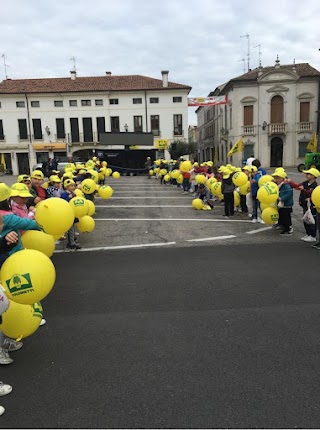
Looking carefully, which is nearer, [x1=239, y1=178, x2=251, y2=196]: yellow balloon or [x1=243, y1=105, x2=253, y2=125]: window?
[x1=239, y1=178, x2=251, y2=196]: yellow balloon

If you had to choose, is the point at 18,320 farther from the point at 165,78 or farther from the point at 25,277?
the point at 165,78

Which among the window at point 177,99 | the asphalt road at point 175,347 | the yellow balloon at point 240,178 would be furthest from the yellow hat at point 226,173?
the window at point 177,99

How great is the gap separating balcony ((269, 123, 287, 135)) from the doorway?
90cm

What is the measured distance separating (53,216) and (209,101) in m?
36.3

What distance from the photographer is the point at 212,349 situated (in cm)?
382

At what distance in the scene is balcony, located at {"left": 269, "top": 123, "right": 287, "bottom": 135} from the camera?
42.1 meters

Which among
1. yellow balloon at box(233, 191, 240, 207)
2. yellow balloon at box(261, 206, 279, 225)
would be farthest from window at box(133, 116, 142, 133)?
yellow balloon at box(261, 206, 279, 225)

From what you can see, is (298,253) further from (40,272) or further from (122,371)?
(40,272)

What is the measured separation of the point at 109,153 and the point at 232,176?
79.5ft

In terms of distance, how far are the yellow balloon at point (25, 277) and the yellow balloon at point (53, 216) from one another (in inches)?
62.7

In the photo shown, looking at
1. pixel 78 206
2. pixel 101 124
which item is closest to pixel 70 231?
pixel 78 206

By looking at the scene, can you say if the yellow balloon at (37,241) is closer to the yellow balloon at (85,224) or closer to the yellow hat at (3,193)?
the yellow hat at (3,193)

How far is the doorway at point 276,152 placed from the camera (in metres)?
43.0

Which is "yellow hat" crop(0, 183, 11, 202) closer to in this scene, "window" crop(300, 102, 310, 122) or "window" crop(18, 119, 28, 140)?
"window" crop(300, 102, 310, 122)
